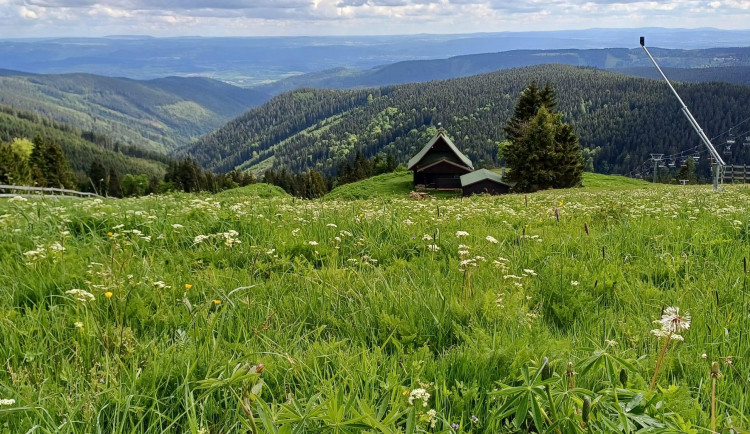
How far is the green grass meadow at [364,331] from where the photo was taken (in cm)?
219

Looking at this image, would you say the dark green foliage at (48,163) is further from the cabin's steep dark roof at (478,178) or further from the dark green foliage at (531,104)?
the dark green foliage at (531,104)

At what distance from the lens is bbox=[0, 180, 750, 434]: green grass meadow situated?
219 centimetres

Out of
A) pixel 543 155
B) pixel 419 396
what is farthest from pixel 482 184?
pixel 419 396

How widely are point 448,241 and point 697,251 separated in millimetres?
2881

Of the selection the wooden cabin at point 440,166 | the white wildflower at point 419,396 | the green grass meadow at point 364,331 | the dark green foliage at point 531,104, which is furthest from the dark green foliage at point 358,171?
the white wildflower at point 419,396

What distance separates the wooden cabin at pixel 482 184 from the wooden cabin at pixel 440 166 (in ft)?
9.34

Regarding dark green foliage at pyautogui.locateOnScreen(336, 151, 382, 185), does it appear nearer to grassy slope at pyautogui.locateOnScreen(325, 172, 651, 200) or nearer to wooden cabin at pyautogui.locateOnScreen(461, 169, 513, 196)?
grassy slope at pyautogui.locateOnScreen(325, 172, 651, 200)

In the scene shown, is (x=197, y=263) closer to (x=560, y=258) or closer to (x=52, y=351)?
(x=52, y=351)

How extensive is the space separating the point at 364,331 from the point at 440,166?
59665 millimetres

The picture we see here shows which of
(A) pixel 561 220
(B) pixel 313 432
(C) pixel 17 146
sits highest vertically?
(B) pixel 313 432

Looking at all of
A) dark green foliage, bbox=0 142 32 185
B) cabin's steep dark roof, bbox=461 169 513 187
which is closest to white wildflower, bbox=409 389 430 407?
cabin's steep dark roof, bbox=461 169 513 187

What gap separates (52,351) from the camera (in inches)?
124

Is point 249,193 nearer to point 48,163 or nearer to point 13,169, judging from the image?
point 13,169

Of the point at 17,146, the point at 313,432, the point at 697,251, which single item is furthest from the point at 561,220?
the point at 17,146
